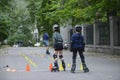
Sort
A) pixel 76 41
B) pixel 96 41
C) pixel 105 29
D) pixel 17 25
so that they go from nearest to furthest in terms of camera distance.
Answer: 1. pixel 76 41
2. pixel 105 29
3. pixel 96 41
4. pixel 17 25

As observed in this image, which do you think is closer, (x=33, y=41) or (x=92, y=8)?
(x=92, y=8)

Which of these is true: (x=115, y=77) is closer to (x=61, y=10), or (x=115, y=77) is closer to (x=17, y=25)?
(x=61, y=10)

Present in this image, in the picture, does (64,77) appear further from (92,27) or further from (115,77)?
(92,27)

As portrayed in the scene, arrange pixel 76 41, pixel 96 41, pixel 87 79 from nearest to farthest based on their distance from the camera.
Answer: pixel 87 79
pixel 76 41
pixel 96 41

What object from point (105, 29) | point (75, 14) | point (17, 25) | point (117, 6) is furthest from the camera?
point (17, 25)

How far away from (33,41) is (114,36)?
206 feet

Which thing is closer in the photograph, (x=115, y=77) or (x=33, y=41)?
(x=115, y=77)

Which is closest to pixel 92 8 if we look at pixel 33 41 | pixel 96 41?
pixel 96 41

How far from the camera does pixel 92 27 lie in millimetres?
41344

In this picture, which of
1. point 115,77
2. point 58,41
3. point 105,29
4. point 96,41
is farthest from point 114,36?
point 115,77

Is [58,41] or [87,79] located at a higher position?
[58,41]

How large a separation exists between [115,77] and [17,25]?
266 feet

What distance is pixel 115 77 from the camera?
15.8m

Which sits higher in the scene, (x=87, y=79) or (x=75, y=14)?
(x=75, y=14)
